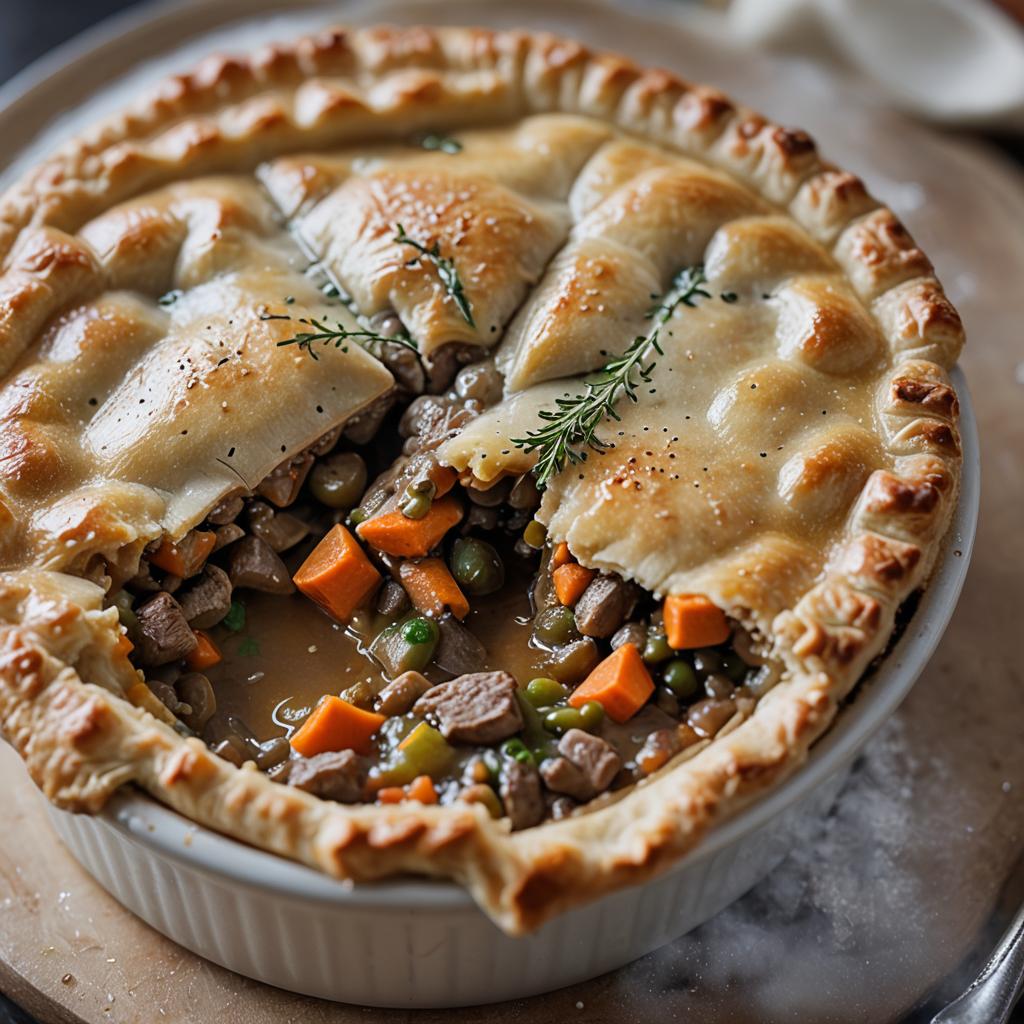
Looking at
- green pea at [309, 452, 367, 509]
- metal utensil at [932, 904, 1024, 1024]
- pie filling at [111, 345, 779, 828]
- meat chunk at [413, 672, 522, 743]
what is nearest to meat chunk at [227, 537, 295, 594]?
pie filling at [111, 345, 779, 828]

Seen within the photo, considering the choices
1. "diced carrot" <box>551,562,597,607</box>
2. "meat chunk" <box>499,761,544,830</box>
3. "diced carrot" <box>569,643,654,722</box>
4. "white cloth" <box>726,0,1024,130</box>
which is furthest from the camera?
"white cloth" <box>726,0,1024,130</box>

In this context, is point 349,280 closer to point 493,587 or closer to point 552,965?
point 493,587

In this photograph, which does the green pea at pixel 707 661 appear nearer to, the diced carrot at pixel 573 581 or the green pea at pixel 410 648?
the diced carrot at pixel 573 581

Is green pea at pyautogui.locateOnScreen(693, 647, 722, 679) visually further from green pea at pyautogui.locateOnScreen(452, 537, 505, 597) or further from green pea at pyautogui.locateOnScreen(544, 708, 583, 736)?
green pea at pyautogui.locateOnScreen(452, 537, 505, 597)

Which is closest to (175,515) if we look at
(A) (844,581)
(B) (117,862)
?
(B) (117,862)

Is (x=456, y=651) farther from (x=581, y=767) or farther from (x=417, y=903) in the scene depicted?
(x=417, y=903)

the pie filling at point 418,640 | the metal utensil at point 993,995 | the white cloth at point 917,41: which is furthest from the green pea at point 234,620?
the white cloth at point 917,41
